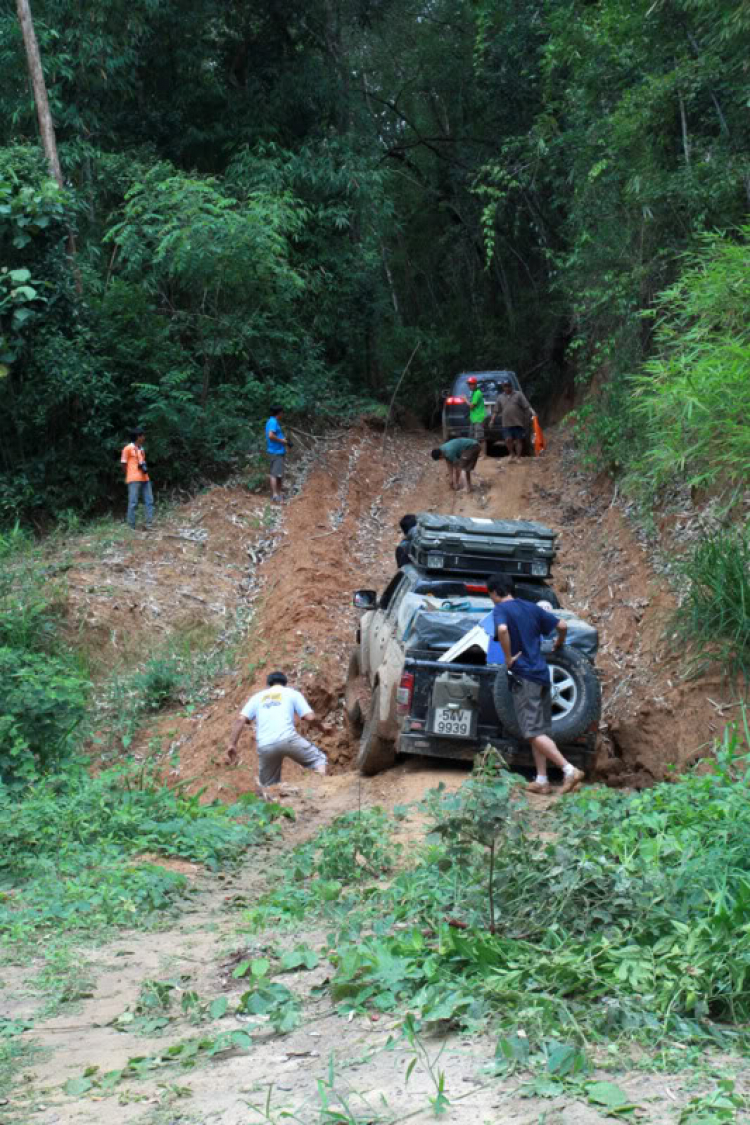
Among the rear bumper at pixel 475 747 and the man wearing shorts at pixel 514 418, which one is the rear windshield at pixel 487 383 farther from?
the rear bumper at pixel 475 747

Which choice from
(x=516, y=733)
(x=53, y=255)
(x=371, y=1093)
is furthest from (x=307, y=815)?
(x=53, y=255)

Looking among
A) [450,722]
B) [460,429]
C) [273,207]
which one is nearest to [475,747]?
[450,722]

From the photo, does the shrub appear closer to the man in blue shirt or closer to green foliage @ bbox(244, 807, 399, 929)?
green foliage @ bbox(244, 807, 399, 929)

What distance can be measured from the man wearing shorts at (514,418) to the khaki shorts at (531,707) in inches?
527

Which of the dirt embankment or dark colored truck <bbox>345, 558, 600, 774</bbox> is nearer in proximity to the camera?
dark colored truck <bbox>345, 558, 600, 774</bbox>

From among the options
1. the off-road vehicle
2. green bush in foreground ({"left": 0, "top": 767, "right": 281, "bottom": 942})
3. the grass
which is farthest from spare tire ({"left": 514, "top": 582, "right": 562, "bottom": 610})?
the grass

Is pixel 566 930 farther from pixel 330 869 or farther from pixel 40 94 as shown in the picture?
pixel 40 94

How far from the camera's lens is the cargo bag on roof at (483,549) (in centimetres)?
993

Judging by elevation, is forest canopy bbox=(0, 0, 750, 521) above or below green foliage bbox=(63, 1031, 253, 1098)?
above

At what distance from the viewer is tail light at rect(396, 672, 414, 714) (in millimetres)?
8750

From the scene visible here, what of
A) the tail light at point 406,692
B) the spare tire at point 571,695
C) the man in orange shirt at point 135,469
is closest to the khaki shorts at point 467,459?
the man in orange shirt at point 135,469

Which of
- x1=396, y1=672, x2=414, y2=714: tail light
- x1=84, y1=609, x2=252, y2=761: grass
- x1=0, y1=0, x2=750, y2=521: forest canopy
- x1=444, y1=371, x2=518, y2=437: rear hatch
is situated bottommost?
x1=84, y1=609, x2=252, y2=761: grass

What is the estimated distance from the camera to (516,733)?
8500 mm

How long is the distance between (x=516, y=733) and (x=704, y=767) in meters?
1.59
